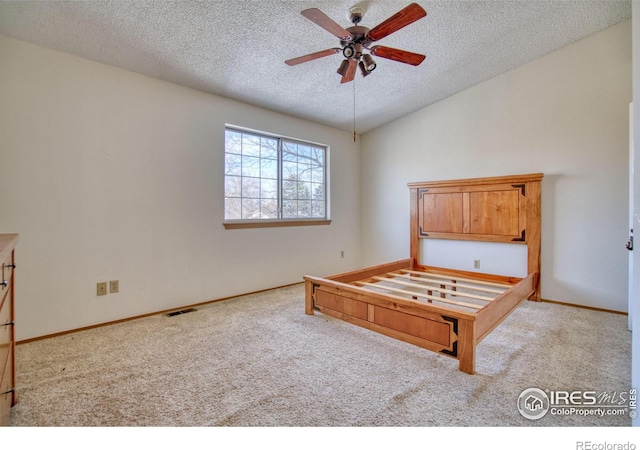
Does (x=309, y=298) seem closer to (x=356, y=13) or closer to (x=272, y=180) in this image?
(x=272, y=180)

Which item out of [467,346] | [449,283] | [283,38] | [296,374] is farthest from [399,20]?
[449,283]

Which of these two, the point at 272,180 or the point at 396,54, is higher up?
the point at 396,54

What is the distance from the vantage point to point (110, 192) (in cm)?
274

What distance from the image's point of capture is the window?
3668 millimetres

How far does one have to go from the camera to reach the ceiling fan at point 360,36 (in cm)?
182

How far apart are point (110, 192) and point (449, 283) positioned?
11.1ft

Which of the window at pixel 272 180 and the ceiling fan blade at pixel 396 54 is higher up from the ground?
the ceiling fan blade at pixel 396 54

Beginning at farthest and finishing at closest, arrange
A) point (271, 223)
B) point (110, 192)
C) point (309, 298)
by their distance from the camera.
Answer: point (271, 223), point (309, 298), point (110, 192)

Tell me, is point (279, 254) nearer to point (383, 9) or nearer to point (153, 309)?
point (153, 309)

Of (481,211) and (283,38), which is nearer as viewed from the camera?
(283,38)

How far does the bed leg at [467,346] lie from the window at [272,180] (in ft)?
8.62

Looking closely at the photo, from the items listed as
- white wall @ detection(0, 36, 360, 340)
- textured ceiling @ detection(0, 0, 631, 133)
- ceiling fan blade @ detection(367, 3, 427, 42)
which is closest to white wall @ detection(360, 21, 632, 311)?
textured ceiling @ detection(0, 0, 631, 133)

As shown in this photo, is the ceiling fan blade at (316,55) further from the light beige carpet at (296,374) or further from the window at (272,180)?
the light beige carpet at (296,374)

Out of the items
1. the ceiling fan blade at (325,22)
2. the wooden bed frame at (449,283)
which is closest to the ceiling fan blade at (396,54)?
the ceiling fan blade at (325,22)
